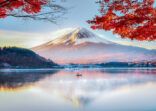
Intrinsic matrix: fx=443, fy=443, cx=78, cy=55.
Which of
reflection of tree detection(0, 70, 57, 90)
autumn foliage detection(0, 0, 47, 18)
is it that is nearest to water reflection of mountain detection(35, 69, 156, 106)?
reflection of tree detection(0, 70, 57, 90)

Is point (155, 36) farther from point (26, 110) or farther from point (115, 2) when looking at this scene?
point (26, 110)

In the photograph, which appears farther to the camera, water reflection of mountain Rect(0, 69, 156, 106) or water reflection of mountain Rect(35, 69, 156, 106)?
water reflection of mountain Rect(0, 69, 156, 106)

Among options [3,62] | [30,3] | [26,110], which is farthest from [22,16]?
[3,62]

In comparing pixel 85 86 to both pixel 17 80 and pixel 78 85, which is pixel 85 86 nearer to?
pixel 78 85

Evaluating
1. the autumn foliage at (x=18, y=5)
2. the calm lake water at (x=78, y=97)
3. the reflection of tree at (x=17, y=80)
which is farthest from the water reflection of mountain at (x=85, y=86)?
the autumn foliage at (x=18, y=5)

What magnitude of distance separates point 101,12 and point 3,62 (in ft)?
289

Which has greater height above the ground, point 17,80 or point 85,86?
point 17,80

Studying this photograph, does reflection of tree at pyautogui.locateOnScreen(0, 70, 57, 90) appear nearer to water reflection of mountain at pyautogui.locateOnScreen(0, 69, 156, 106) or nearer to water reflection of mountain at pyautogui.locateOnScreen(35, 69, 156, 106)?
water reflection of mountain at pyautogui.locateOnScreen(0, 69, 156, 106)

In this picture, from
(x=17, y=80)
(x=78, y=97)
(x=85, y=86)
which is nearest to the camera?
(x=78, y=97)

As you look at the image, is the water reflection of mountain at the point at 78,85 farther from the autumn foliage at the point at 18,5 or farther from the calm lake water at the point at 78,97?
the autumn foliage at the point at 18,5

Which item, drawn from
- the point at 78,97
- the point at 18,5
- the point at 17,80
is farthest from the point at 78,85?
the point at 18,5

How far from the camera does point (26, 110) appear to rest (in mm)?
25141

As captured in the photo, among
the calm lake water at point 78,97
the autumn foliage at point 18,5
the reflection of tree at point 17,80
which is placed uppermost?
the autumn foliage at point 18,5

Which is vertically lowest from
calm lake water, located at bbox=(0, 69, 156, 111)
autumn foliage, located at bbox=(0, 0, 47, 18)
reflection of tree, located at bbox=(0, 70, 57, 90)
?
calm lake water, located at bbox=(0, 69, 156, 111)
